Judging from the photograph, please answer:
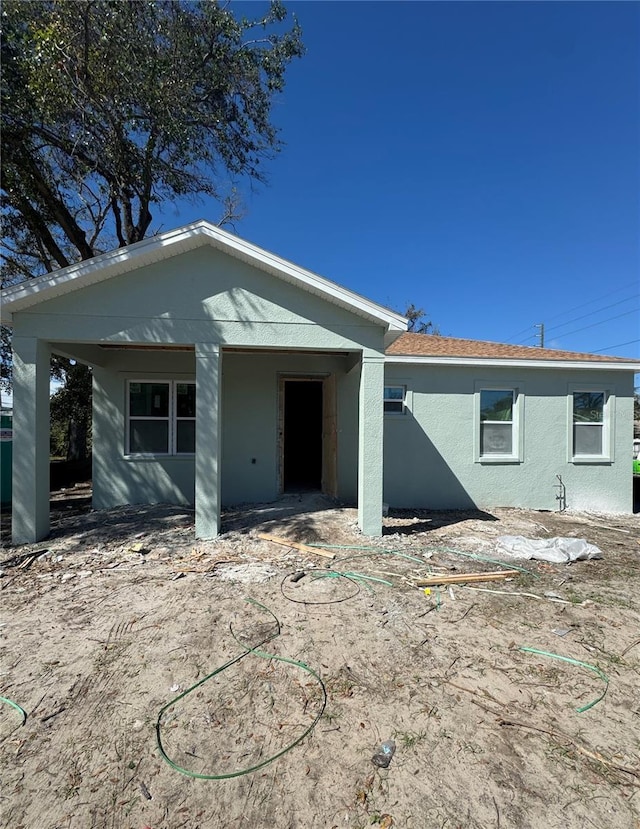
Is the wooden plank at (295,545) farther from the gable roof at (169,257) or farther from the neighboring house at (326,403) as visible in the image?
the gable roof at (169,257)

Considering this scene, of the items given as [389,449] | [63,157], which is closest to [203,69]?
[63,157]

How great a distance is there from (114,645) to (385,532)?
439 centimetres

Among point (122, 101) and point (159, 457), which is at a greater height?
point (122, 101)

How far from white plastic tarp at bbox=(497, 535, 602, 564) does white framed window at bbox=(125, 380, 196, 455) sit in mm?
6394

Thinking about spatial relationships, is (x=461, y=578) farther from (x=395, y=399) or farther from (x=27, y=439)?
(x=27, y=439)

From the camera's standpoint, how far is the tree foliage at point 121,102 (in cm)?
739

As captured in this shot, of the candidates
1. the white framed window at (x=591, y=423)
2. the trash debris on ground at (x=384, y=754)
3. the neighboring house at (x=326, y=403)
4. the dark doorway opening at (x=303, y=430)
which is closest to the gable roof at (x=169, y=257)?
the neighboring house at (x=326, y=403)

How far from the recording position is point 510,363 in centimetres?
871

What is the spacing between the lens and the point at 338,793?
200 cm

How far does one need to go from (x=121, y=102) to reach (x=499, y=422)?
36.3 ft

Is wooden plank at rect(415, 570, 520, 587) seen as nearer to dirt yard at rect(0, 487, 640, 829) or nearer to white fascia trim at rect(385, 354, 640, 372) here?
dirt yard at rect(0, 487, 640, 829)

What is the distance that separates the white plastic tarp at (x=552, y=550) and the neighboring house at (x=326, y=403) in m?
2.03

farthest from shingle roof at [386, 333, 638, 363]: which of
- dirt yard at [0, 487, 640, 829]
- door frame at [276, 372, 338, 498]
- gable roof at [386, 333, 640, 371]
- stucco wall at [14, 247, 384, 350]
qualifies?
dirt yard at [0, 487, 640, 829]

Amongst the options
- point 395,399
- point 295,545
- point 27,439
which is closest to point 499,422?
point 395,399
